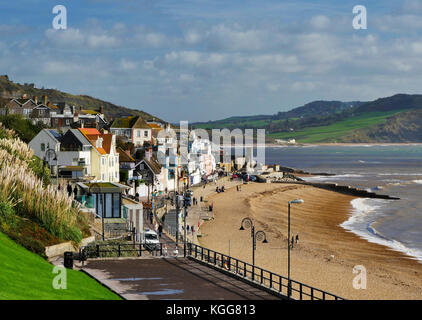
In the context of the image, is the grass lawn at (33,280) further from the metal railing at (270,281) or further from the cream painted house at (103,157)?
the cream painted house at (103,157)

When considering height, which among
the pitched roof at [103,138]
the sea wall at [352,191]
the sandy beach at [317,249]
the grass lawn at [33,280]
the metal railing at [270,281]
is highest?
the pitched roof at [103,138]

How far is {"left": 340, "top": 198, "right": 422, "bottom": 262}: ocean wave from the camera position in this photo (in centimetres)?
5889

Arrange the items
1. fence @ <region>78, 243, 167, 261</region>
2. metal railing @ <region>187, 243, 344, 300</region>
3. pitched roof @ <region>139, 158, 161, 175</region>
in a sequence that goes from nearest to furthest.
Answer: metal railing @ <region>187, 243, 344, 300</region>
fence @ <region>78, 243, 167, 261</region>
pitched roof @ <region>139, 158, 161, 175</region>

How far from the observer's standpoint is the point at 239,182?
446 feet

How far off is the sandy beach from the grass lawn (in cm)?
2024

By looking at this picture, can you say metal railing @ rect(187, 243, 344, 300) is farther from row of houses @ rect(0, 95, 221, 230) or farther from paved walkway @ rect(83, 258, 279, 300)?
row of houses @ rect(0, 95, 221, 230)

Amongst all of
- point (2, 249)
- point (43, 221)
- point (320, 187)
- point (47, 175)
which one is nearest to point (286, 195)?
point (320, 187)

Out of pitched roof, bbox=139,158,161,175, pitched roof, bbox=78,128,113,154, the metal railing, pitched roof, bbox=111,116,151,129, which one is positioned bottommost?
the metal railing

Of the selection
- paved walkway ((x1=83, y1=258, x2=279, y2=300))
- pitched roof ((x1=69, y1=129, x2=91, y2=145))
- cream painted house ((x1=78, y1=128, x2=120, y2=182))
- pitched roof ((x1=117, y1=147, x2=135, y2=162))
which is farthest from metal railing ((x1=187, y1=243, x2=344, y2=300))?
pitched roof ((x1=117, y1=147, x2=135, y2=162))

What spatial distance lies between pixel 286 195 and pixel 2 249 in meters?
94.0

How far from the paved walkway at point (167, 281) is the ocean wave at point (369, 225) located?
2864 cm

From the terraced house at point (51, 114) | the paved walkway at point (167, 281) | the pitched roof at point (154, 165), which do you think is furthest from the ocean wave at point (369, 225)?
the terraced house at point (51, 114)

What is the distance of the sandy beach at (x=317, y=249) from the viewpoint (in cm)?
4428

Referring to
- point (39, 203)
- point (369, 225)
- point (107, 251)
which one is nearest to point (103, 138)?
point (369, 225)
